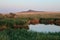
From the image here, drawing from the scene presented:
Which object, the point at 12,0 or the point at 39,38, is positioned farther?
the point at 12,0

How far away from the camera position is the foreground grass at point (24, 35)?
2.10 meters

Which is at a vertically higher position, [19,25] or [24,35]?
[19,25]

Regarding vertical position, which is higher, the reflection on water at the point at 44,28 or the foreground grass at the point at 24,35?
the reflection on water at the point at 44,28

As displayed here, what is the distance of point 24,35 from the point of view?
7.02 ft

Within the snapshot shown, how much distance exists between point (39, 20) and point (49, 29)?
19cm

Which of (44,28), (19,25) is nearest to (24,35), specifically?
(19,25)

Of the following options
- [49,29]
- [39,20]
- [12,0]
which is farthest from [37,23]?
[12,0]

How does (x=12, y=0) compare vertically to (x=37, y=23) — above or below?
above

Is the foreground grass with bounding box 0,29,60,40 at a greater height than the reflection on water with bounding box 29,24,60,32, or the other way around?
the reflection on water with bounding box 29,24,60,32

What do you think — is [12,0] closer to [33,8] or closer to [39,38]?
[33,8]

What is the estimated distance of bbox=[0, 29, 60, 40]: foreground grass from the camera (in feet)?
6.90

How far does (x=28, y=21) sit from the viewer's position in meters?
2.21

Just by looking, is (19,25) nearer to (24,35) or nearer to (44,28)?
(24,35)

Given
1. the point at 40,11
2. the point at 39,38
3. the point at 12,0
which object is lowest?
the point at 39,38
